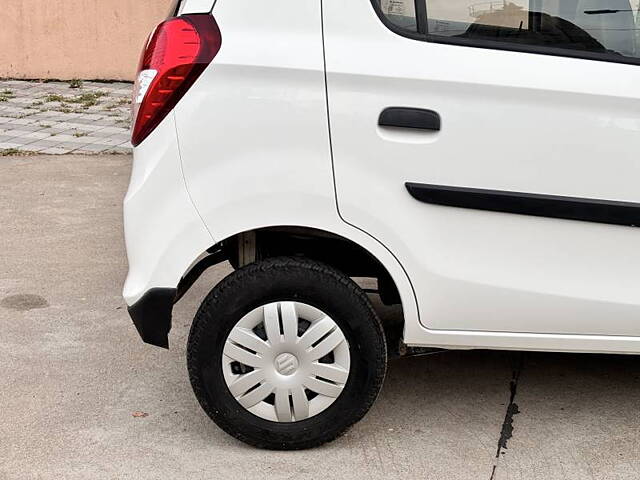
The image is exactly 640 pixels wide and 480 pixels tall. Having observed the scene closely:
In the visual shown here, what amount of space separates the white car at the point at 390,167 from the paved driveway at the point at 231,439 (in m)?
0.35

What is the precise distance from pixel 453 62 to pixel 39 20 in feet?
29.9

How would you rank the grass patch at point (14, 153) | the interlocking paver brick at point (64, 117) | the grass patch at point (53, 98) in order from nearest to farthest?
the grass patch at point (14, 153), the interlocking paver brick at point (64, 117), the grass patch at point (53, 98)

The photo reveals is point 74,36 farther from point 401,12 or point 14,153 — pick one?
point 401,12

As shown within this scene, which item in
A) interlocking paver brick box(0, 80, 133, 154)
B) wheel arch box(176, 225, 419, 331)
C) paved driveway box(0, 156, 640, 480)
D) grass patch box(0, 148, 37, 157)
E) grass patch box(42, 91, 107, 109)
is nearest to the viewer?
wheel arch box(176, 225, 419, 331)

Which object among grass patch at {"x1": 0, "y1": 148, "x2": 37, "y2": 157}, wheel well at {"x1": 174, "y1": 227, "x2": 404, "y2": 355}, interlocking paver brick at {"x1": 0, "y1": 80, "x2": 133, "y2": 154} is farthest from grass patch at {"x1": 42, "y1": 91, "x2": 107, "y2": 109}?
wheel well at {"x1": 174, "y1": 227, "x2": 404, "y2": 355}

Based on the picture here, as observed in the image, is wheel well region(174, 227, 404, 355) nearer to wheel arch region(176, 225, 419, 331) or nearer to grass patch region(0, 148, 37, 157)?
wheel arch region(176, 225, 419, 331)

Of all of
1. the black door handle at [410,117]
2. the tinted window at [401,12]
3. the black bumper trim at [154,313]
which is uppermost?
the tinted window at [401,12]

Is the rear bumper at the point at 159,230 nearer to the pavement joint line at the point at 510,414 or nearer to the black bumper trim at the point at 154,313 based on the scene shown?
the black bumper trim at the point at 154,313

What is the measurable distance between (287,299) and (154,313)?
43cm

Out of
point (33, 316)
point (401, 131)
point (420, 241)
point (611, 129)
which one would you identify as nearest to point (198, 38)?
point (401, 131)

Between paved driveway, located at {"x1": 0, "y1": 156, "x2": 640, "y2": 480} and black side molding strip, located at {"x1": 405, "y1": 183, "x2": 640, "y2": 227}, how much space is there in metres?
0.83

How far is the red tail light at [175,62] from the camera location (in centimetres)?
289

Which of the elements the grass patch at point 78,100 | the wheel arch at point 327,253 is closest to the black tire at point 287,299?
the wheel arch at point 327,253

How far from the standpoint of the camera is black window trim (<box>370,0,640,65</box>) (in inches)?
114
